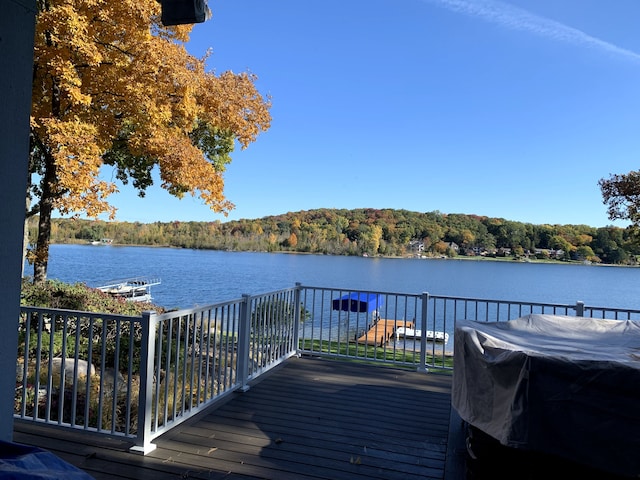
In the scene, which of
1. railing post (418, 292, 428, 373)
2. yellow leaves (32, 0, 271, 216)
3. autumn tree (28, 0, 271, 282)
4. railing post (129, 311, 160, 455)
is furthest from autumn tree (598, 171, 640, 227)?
railing post (129, 311, 160, 455)

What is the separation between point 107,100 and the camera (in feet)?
24.1

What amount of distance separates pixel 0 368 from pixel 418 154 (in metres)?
39.5

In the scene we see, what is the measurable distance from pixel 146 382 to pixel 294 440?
3.66 feet

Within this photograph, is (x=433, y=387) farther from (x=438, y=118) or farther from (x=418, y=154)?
(x=418, y=154)

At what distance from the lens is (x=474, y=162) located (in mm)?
38875

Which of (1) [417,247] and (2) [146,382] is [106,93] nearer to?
(2) [146,382]

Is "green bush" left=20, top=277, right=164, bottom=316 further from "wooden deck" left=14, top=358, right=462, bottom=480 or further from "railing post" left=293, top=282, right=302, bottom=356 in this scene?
"wooden deck" left=14, top=358, right=462, bottom=480

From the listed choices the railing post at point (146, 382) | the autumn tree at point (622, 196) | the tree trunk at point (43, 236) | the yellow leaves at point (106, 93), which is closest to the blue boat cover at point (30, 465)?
the railing post at point (146, 382)

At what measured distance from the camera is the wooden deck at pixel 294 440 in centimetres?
272

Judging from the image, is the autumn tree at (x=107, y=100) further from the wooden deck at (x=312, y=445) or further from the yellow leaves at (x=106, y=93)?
the wooden deck at (x=312, y=445)

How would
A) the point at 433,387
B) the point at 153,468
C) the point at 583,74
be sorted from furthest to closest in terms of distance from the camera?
1. the point at 583,74
2. the point at 433,387
3. the point at 153,468

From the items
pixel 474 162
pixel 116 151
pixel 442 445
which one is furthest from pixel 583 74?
pixel 442 445

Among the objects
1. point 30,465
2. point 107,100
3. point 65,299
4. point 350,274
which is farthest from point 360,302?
point 350,274

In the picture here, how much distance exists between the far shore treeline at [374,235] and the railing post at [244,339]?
23173 millimetres
